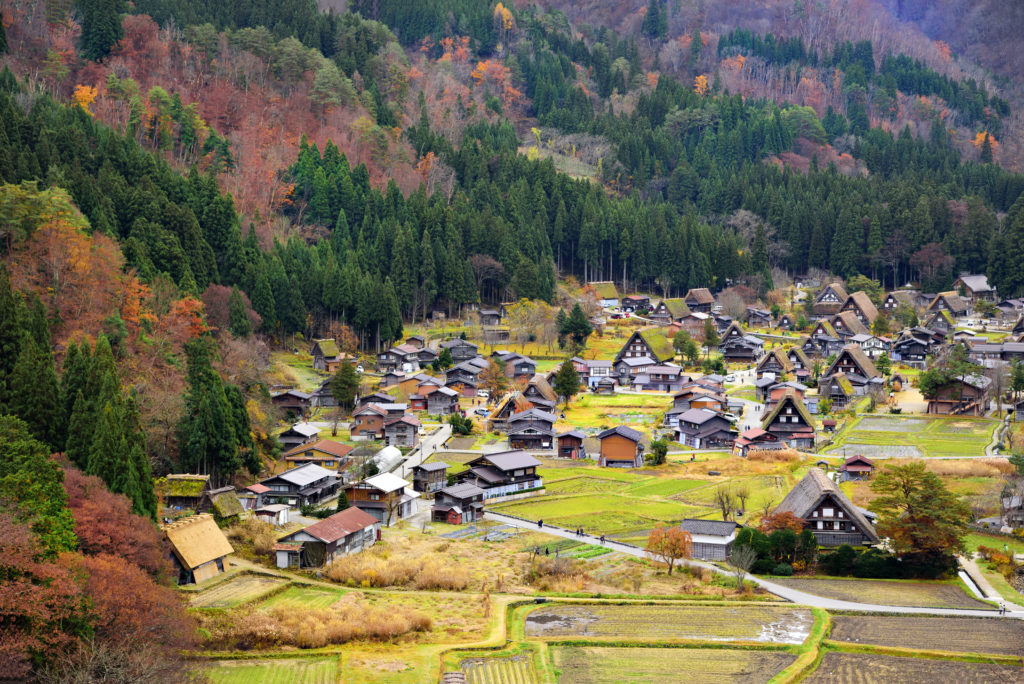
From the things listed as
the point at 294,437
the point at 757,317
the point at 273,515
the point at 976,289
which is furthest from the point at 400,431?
the point at 976,289

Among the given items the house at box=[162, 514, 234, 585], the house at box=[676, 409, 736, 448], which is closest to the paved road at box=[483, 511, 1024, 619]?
the house at box=[162, 514, 234, 585]

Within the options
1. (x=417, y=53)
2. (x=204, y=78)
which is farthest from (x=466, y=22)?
(x=204, y=78)

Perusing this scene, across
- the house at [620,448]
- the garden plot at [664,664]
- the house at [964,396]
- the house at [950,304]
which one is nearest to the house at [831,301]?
the house at [950,304]

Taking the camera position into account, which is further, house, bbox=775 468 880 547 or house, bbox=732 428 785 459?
house, bbox=732 428 785 459

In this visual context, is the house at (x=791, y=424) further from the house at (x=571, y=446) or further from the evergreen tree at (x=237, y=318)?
the evergreen tree at (x=237, y=318)

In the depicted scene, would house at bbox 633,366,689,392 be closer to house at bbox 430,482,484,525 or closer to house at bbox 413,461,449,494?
house at bbox 413,461,449,494

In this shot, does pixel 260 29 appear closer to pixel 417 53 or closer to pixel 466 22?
pixel 417 53
